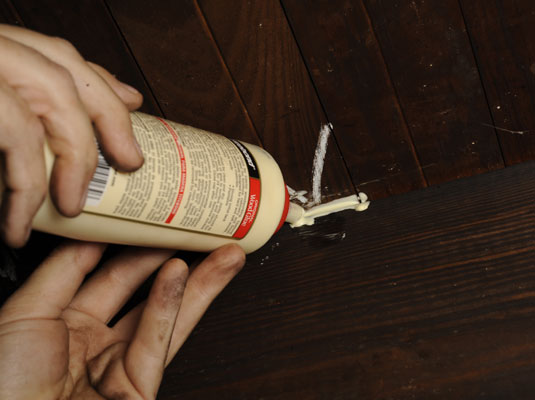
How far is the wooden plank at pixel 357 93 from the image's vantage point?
690 mm

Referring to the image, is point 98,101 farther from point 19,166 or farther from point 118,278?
point 118,278

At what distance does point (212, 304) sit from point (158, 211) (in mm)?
230

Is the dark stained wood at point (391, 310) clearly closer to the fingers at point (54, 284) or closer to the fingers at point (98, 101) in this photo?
the fingers at point (54, 284)

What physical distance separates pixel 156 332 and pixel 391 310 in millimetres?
273

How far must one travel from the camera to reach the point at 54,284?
24.3 inches

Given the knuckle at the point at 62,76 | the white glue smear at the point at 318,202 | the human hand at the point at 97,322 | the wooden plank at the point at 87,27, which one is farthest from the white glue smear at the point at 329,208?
the knuckle at the point at 62,76

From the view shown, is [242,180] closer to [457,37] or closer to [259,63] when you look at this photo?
[259,63]

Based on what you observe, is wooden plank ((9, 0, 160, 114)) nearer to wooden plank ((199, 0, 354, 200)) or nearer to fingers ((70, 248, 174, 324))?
wooden plank ((199, 0, 354, 200))

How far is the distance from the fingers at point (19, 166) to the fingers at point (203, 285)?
9.3 inches

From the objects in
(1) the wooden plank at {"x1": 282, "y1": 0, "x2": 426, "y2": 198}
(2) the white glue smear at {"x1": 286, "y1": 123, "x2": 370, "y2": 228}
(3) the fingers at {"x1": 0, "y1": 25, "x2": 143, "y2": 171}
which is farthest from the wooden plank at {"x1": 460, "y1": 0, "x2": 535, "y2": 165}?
(3) the fingers at {"x1": 0, "y1": 25, "x2": 143, "y2": 171}

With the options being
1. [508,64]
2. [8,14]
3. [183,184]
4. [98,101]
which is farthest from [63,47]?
[508,64]

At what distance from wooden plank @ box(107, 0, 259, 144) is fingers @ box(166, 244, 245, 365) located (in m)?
0.24

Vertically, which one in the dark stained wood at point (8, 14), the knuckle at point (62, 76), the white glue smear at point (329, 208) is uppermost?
the dark stained wood at point (8, 14)

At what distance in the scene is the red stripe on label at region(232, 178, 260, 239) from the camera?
1.98 ft
